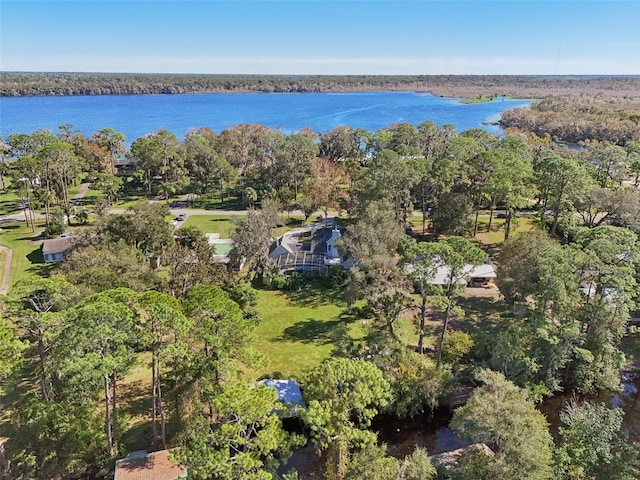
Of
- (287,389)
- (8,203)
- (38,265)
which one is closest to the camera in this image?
(287,389)

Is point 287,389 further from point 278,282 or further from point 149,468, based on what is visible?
point 278,282

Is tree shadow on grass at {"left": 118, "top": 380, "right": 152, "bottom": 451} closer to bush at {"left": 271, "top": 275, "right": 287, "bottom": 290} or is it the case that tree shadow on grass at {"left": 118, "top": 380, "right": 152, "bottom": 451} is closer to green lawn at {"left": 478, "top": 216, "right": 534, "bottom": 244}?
bush at {"left": 271, "top": 275, "right": 287, "bottom": 290}

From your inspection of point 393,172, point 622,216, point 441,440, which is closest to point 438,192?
point 393,172

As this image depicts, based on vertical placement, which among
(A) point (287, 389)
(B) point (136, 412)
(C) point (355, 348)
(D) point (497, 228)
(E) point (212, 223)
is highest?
(C) point (355, 348)

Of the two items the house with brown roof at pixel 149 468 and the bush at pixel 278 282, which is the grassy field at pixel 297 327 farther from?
the house with brown roof at pixel 149 468

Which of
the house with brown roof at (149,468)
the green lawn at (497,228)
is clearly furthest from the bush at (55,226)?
the green lawn at (497,228)

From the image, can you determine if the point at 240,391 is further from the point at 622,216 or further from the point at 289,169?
the point at 289,169

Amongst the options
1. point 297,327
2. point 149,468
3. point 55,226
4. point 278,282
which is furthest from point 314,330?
point 55,226
